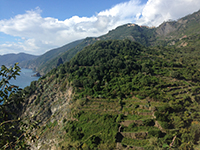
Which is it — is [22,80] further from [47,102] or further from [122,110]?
[122,110]

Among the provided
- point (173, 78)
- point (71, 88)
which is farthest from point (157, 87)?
point (71, 88)

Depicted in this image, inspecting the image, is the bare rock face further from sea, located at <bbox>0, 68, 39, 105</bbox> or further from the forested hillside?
sea, located at <bbox>0, 68, 39, 105</bbox>

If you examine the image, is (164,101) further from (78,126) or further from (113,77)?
(78,126)

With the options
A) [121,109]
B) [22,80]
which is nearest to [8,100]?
[121,109]

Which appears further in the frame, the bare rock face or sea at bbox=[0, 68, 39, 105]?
sea at bbox=[0, 68, 39, 105]

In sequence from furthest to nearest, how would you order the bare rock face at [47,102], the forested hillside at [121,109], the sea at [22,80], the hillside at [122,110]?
the sea at [22,80] → the bare rock face at [47,102] → the hillside at [122,110] → the forested hillside at [121,109]

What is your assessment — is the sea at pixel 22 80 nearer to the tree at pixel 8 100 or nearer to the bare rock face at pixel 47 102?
the bare rock face at pixel 47 102

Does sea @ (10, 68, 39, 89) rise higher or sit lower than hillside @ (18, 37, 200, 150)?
higher

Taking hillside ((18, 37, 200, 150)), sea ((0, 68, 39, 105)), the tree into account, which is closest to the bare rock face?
hillside ((18, 37, 200, 150))

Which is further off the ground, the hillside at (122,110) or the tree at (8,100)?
the tree at (8,100)

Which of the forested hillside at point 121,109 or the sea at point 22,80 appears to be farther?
the sea at point 22,80

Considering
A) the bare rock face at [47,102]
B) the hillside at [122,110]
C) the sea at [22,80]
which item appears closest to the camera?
the hillside at [122,110]

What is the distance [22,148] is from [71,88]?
34089 millimetres

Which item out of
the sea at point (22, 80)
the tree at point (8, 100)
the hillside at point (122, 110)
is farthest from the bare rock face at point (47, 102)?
the sea at point (22, 80)
